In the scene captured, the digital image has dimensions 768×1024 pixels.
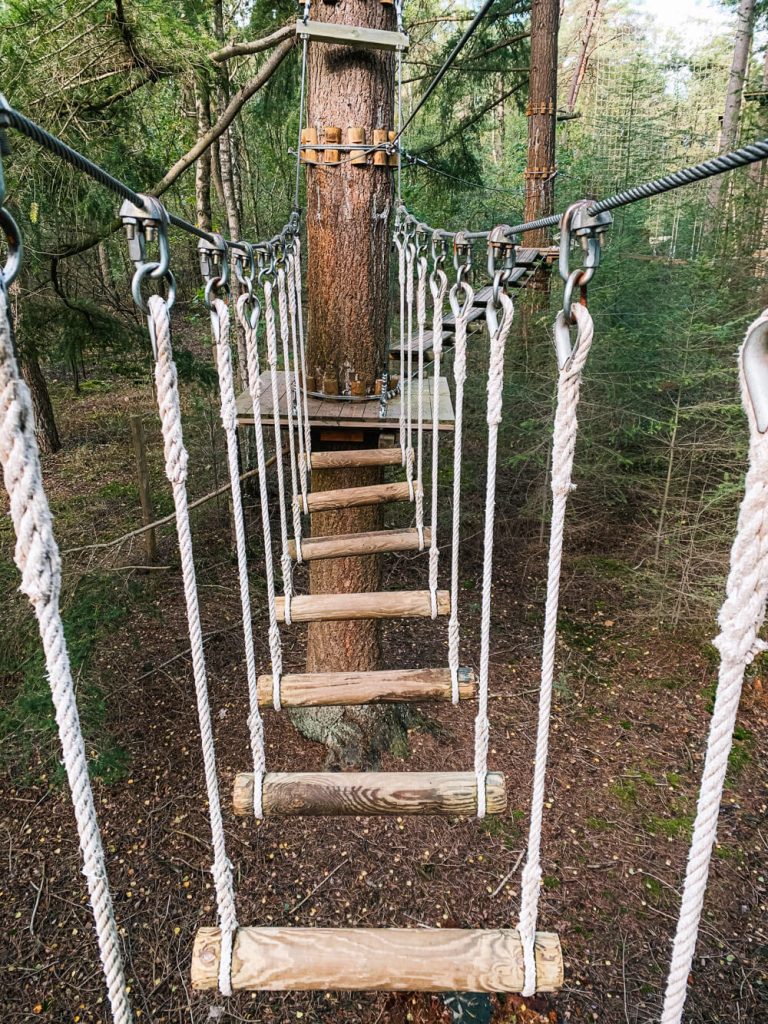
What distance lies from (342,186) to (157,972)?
269cm

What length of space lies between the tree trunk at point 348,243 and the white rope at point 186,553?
1550 mm

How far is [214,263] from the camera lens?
3.66 ft

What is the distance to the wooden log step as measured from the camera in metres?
1.13

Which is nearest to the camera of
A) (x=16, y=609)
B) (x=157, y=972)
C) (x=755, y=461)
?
(x=755, y=461)

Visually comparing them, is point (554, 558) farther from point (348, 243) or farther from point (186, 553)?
point (348, 243)

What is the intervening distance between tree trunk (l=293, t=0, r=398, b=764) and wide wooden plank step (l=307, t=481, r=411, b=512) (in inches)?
14.6

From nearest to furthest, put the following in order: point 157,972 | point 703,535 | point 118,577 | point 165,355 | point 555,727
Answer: point 165,355 < point 157,972 < point 555,727 < point 118,577 < point 703,535

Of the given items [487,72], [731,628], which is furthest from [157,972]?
[487,72]

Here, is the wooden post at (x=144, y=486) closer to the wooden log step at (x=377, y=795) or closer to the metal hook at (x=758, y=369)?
the wooden log step at (x=377, y=795)

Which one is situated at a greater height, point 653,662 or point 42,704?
point 42,704

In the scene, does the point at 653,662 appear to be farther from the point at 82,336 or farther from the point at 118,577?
the point at 82,336

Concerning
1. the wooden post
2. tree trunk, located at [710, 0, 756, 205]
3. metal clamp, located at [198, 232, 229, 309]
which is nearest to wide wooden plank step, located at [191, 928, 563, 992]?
metal clamp, located at [198, 232, 229, 309]

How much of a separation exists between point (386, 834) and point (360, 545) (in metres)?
1.34

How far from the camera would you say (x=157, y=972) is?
6.48 ft
